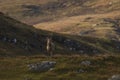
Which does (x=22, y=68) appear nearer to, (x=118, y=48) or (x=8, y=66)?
(x=8, y=66)

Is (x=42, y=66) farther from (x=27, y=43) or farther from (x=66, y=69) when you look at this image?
(x=27, y=43)

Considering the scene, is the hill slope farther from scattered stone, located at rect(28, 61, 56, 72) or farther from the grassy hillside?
scattered stone, located at rect(28, 61, 56, 72)

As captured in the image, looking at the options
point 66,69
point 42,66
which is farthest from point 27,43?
point 66,69

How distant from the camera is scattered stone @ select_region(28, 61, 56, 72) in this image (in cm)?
5525

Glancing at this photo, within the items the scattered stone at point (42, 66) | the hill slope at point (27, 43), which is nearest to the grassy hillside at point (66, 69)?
the scattered stone at point (42, 66)

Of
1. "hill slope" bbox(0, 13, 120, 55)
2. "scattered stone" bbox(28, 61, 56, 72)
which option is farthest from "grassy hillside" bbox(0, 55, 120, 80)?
"hill slope" bbox(0, 13, 120, 55)

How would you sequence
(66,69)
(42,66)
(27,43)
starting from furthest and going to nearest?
(27,43), (42,66), (66,69)

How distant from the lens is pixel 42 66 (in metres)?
55.9

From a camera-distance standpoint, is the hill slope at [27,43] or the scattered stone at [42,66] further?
the hill slope at [27,43]

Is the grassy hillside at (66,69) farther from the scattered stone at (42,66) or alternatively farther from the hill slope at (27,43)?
the hill slope at (27,43)

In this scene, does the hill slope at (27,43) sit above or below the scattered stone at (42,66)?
below

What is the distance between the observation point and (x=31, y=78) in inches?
2007

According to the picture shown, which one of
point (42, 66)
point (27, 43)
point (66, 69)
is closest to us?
point (66, 69)

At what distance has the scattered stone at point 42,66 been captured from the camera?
181ft
